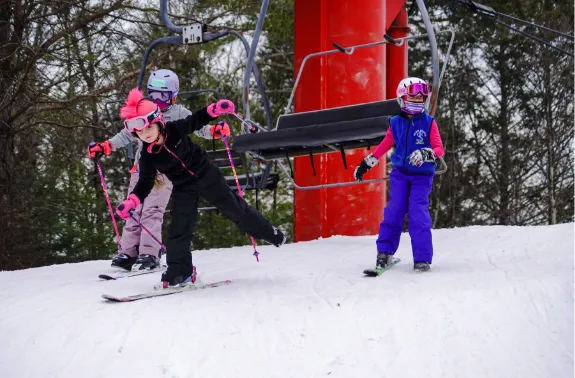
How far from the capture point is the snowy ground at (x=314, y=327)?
333 cm

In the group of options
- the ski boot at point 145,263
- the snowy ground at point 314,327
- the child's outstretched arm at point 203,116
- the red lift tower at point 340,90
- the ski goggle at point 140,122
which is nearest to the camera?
the snowy ground at point 314,327

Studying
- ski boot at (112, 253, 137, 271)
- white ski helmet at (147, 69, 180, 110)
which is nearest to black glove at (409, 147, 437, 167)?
white ski helmet at (147, 69, 180, 110)

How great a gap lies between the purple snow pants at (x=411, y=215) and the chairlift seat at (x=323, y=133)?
413 mm

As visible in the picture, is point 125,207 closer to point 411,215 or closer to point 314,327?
point 314,327

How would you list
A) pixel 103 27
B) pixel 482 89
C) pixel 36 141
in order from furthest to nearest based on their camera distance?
pixel 482 89 → pixel 36 141 → pixel 103 27

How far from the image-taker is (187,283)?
4.86 meters

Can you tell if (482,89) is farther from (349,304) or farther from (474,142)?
(349,304)

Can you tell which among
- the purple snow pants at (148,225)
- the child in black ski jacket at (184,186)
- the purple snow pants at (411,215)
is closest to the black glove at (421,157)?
the purple snow pants at (411,215)

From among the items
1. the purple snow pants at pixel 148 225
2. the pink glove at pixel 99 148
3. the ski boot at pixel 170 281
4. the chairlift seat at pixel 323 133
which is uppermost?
the chairlift seat at pixel 323 133

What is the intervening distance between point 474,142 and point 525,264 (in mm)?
15626

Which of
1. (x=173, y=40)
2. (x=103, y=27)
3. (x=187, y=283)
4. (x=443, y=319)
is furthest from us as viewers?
(x=103, y=27)

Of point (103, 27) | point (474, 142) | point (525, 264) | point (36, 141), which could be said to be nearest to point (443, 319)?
point (525, 264)

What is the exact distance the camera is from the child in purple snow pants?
5059 mm

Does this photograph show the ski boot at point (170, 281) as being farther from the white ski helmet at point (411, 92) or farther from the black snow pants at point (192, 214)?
the white ski helmet at point (411, 92)
